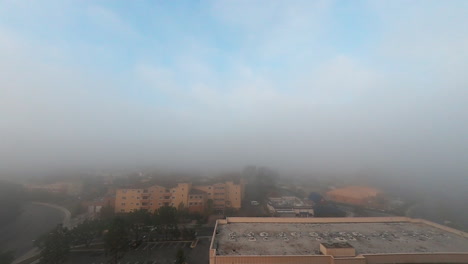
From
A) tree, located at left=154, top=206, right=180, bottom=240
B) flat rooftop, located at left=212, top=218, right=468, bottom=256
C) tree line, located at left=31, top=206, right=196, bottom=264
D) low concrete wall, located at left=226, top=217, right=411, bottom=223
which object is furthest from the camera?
tree, located at left=154, top=206, right=180, bottom=240

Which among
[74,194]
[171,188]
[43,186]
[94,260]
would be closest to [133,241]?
[94,260]

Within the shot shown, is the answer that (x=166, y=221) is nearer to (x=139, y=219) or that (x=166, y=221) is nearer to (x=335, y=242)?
(x=139, y=219)

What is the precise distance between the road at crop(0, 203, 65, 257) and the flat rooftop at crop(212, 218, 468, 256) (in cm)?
1412

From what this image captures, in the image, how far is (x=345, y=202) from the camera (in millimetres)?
28000

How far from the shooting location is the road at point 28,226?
1554 centimetres

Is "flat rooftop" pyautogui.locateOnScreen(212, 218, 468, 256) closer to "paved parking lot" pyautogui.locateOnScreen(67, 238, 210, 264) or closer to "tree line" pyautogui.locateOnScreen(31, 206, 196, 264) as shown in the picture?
"paved parking lot" pyautogui.locateOnScreen(67, 238, 210, 264)

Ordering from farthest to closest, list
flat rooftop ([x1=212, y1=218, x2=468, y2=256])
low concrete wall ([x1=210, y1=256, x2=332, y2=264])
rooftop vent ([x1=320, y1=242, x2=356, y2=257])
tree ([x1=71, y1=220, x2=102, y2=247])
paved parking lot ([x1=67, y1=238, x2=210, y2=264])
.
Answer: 1. tree ([x1=71, y1=220, x2=102, y2=247])
2. paved parking lot ([x1=67, y1=238, x2=210, y2=264])
3. flat rooftop ([x1=212, y1=218, x2=468, y2=256])
4. rooftop vent ([x1=320, y1=242, x2=356, y2=257])
5. low concrete wall ([x1=210, y1=256, x2=332, y2=264])

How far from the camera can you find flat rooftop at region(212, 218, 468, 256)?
877 cm

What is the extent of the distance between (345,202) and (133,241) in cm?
2364

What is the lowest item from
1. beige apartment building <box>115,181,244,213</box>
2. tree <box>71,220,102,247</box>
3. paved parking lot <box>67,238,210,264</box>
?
paved parking lot <box>67,238,210,264</box>

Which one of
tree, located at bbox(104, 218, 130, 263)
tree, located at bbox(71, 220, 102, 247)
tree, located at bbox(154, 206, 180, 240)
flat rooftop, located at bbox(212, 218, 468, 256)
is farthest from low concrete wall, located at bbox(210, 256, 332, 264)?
tree, located at bbox(71, 220, 102, 247)

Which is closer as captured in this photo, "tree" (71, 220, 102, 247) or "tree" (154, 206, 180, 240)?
"tree" (71, 220, 102, 247)

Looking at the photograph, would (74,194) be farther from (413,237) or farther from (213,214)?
(413,237)

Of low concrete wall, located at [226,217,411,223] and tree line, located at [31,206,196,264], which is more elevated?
low concrete wall, located at [226,217,411,223]
